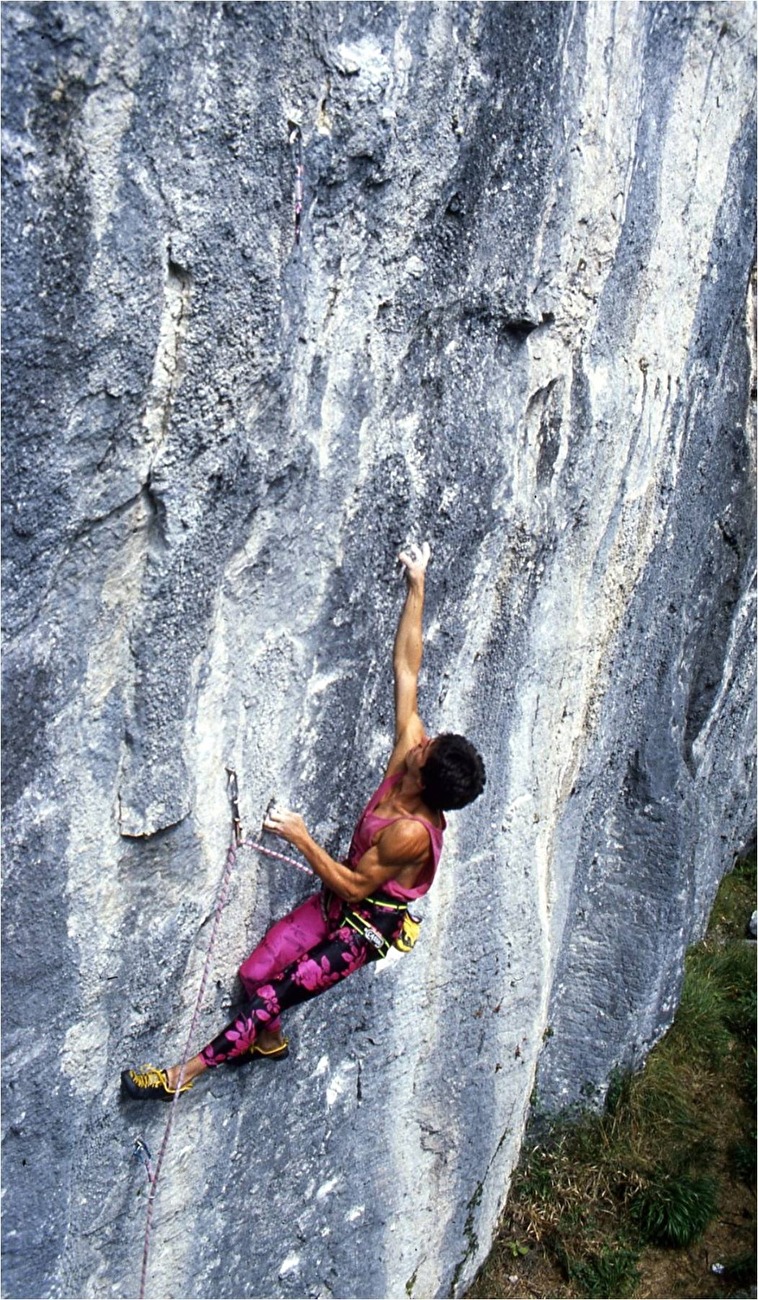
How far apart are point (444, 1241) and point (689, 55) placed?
14.7 ft

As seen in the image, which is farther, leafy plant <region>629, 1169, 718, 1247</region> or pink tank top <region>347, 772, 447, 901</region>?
leafy plant <region>629, 1169, 718, 1247</region>

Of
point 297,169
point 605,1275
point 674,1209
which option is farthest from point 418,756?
point 674,1209

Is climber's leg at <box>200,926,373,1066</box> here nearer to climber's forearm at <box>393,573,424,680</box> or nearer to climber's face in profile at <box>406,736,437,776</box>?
climber's face in profile at <box>406,736,437,776</box>

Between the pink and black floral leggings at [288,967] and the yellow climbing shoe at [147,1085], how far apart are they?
0.15 meters

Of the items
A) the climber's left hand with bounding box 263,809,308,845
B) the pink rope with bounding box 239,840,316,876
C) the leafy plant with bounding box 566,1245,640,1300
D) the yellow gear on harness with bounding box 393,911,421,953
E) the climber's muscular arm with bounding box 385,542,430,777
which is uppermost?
the climber's muscular arm with bounding box 385,542,430,777

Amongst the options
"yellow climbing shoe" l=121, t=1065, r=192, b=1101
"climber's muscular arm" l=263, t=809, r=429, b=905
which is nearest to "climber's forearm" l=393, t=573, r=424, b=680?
"climber's muscular arm" l=263, t=809, r=429, b=905

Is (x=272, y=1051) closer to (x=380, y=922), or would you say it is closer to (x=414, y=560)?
(x=380, y=922)

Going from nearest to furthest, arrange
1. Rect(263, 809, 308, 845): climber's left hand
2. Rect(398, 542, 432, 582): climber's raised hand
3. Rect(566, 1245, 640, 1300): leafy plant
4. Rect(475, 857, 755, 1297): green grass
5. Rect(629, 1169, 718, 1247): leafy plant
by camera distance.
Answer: Rect(263, 809, 308, 845): climber's left hand, Rect(398, 542, 432, 582): climber's raised hand, Rect(566, 1245, 640, 1300): leafy plant, Rect(475, 857, 755, 1297): green grass, Rect(629, 1169, 718, 1247): leafy plant

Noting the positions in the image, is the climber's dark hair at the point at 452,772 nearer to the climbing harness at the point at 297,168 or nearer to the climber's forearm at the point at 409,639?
the climber's forearm at the point at 409,639

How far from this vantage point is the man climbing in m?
3.67

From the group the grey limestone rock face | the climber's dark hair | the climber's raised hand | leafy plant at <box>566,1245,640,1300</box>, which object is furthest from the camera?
leafy plant at <box>566,1245,640,1300</box>

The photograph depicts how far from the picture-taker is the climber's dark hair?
11.6ft

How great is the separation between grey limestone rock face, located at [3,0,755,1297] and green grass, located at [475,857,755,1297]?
49cm

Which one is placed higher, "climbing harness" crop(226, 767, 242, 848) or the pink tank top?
"climbing harness" crop(226, 767, 242, 848)
